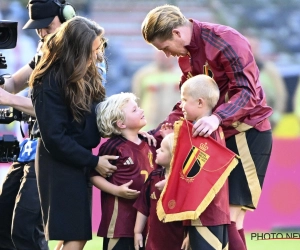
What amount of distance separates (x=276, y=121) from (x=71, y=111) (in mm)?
4397

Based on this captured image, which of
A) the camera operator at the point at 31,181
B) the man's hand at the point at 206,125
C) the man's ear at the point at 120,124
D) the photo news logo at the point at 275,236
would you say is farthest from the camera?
the photo news logo at the point at 275,236

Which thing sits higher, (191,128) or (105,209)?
(191,128)

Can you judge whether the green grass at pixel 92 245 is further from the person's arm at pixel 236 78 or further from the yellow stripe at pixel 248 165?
the person's arm at pixel 236 78

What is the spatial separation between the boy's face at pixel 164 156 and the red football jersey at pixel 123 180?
17 cm

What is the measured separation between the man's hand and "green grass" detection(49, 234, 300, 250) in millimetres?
3523

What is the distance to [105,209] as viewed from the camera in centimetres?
551

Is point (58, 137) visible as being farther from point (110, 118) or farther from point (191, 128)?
point (191, 128)

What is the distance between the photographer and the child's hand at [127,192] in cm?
538

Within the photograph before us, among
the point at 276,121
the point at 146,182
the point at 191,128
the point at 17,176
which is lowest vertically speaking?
the point at 276,121

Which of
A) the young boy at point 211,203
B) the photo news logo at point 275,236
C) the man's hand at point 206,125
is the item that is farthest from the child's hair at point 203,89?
the photo news logo at point 275,236

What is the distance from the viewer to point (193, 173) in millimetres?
5090

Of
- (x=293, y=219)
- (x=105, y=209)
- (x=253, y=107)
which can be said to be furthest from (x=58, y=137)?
(x=293, y=219)

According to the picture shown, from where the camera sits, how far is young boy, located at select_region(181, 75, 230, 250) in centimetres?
508

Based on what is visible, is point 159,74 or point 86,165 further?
point 159,74
